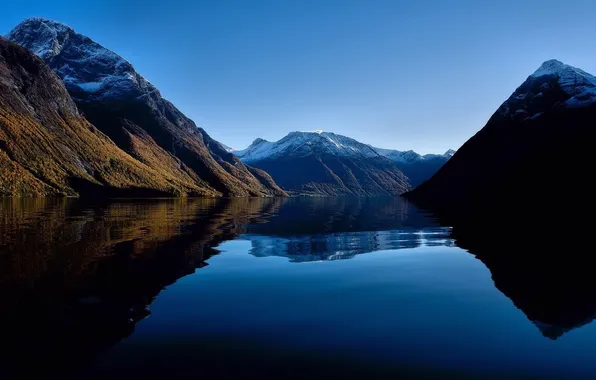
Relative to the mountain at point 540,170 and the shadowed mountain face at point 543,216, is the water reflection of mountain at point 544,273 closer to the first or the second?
the shadowed mountain face at point 543,216

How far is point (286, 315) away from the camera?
15930 mm

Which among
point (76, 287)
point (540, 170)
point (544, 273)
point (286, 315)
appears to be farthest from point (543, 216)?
point (76, 287)

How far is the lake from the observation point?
11.4 metres

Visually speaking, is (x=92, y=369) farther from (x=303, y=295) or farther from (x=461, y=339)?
(x=461, y=339)

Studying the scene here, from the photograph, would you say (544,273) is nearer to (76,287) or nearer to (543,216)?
(76,287)

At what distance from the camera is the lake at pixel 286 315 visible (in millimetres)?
11391

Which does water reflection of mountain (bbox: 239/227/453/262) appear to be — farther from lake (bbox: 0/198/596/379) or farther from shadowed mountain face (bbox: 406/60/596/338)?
shadowed mountain face (bbox: 406/60/596/338)

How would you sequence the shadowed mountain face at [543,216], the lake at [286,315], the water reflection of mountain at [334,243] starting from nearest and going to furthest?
1. the lake at [286,315]
2. the shadowed mountain face at [543,216]
3. the water reflection of mountain at [334,243]

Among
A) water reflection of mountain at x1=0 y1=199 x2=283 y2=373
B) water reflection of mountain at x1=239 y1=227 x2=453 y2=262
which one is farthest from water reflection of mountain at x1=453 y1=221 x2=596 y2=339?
water reflection of mountain at x1=0 y1=199 x2=283 y2=373

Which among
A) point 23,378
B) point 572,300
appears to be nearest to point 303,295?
point 23,378

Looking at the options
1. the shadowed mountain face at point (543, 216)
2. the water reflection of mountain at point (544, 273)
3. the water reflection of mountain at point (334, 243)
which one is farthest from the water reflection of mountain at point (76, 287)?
the shadowed mountain face at point (543, 216)

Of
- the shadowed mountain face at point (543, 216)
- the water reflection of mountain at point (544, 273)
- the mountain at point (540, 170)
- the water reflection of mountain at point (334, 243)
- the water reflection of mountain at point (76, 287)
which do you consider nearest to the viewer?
the water reflection of mountain at point (76, 287)

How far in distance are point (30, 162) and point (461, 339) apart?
237 meters

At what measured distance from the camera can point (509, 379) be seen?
1088 centimetres
